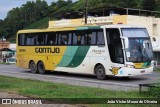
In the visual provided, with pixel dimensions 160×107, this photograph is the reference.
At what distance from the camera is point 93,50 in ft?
75.7

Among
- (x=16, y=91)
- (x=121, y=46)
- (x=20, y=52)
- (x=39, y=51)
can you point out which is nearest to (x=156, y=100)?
(x=16, y=91)

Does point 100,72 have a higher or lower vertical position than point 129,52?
lower

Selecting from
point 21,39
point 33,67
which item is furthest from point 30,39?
point 33,67

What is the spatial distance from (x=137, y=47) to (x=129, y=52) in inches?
26.3

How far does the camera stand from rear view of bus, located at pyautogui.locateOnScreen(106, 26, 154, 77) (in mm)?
21250

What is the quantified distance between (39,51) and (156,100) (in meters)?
16.9

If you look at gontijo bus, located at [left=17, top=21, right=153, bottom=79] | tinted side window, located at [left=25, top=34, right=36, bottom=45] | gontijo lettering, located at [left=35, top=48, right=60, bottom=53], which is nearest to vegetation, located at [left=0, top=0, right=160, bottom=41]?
tinted side window, located at [left=25, top=34, right=36, bottom=45]

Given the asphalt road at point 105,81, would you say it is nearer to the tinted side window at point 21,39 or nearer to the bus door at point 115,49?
the bus door at point 115,49

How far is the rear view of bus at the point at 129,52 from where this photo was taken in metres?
21.2

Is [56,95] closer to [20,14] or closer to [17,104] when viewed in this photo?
[17,104]

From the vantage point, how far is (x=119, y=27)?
21.7m

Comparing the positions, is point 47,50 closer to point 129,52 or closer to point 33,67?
point 33,67

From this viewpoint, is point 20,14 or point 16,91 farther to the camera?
point 20,14

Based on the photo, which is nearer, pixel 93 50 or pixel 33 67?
pixel 93 50
